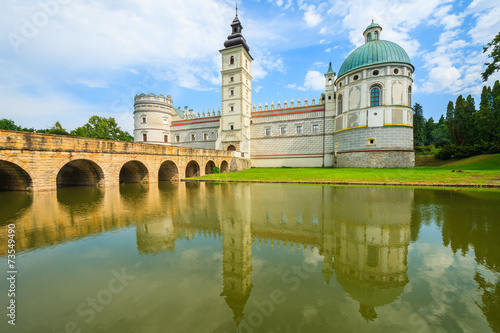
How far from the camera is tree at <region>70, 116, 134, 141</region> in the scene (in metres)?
40.3

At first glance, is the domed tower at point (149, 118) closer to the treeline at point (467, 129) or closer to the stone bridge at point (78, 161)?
the stone bridge at point (78, 161)

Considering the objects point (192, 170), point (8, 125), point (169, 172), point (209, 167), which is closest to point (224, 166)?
point (209, 167)

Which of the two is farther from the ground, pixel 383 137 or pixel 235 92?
pixel 235 92

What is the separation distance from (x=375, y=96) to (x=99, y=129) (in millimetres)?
49066

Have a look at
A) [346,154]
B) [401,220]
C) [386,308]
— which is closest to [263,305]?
[386,308]

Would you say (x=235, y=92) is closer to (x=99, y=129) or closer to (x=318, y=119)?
(x=318, y=119)

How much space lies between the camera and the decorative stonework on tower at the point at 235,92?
3566cm

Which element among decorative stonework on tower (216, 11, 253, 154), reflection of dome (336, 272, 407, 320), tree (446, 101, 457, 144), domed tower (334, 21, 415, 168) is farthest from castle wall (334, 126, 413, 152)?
reflection of dome (336, 272, 407, 320)

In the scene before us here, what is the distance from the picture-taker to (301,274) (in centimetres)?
405

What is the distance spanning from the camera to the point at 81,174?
17.8 m

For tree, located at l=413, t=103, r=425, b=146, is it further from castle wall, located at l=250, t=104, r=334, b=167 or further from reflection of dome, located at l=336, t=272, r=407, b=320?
reflection of dome, located at l=336, t=272, r=407, b=320

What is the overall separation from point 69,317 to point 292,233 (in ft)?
16.6

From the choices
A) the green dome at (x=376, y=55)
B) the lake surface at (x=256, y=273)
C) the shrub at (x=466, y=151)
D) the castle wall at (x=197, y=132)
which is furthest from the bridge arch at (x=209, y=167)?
the shrub at (x=466, y=151)

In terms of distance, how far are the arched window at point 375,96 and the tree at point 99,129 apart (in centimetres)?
4703
